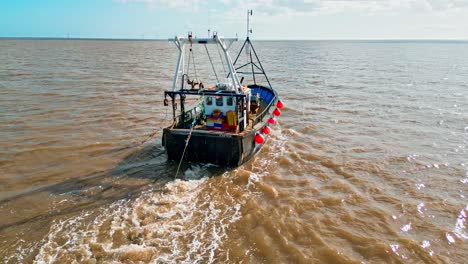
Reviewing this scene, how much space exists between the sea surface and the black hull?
450mm

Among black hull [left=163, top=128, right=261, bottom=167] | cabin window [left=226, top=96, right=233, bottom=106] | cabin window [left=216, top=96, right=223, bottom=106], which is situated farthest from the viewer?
cabin window [left=216, top=96, right=223, bottom=106]

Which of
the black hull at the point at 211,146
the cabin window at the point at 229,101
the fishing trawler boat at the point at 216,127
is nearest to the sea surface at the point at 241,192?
the black hull at the point at 211,146

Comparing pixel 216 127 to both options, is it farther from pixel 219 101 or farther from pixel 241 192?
pixel 241 192

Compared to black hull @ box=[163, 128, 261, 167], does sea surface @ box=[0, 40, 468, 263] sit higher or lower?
lower

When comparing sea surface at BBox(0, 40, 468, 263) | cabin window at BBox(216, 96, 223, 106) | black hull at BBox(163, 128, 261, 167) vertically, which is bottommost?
sea surface at BBox(0, 40, 468, 263)

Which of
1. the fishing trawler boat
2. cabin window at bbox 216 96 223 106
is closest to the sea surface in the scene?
the fishing trawler boat

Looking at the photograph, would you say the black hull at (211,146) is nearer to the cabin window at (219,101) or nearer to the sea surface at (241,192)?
the sea surface at (241,192)

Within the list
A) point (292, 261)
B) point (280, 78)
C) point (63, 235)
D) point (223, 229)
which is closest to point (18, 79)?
point (280, 78)

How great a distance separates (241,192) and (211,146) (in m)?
2.47

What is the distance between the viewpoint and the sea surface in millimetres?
9102

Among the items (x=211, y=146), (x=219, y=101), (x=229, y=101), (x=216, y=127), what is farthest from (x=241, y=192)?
(x=219, y=101)

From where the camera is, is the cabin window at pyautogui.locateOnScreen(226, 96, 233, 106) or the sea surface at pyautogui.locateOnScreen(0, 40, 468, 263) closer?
the sea surface at pyautogui.locateOnScreen(0, 40, 468, 263)

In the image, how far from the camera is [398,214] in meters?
10.9

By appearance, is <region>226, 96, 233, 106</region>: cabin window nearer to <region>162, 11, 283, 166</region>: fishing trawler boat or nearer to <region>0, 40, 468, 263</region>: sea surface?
<region>162, 11, 283, 166</region>: fishing trawler boat
